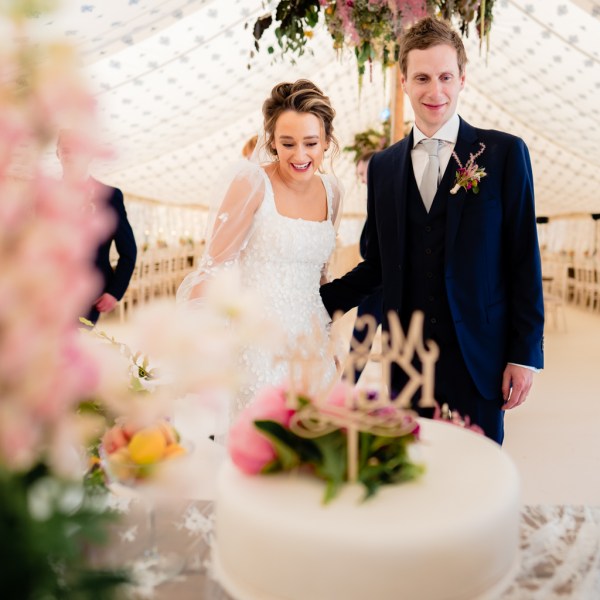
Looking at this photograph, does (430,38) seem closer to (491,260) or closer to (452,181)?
(452,181)

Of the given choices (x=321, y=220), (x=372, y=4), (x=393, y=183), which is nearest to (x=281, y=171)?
(x=321, y=220)

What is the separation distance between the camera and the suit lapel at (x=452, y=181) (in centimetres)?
193

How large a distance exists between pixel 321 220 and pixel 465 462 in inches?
62.1

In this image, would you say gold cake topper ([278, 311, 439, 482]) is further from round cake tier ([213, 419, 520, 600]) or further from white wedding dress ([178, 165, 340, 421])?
white wedding dress ([178, 165, 340, 421])

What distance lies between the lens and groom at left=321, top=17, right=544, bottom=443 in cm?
193

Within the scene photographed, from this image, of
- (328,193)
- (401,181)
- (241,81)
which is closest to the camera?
(401,181)

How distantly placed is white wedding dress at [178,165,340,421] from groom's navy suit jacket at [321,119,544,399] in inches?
16.4

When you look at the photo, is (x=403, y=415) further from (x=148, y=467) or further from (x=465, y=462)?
(x=148, y=467)

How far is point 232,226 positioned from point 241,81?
15.1 feet

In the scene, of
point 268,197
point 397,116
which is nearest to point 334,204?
point 268,197

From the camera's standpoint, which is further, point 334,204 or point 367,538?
point 334,204

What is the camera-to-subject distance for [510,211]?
6.37ft

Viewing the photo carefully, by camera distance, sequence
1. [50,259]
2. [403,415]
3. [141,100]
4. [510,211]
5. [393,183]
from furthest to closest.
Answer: [141,100] → [393,183] → [510,211] → [403,415] → [50,259]

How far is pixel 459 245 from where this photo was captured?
1937 millimetres
